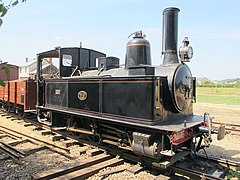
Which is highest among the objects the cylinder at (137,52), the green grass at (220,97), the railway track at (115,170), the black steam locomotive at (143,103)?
the cylinder at (137,52)

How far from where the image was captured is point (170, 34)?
595cm

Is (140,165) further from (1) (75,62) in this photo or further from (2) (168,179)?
(1) (75,62)

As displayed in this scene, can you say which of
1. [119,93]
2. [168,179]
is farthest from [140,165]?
[119,93]

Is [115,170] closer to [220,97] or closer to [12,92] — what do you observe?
[12,92]

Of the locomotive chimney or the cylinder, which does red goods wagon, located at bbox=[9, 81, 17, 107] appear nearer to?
the cylinder

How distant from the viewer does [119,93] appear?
18.0 feet

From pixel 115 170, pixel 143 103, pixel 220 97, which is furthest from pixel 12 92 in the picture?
pixel 220 97

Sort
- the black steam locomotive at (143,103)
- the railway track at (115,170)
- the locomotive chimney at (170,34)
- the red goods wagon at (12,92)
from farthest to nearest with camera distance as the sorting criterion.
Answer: the red goods wagon at (12,92) → the locomotive chimney at (170,34) → the black steam locomotive at (143,103) → the railway track at (115,170)

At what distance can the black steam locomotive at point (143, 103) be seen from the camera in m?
4.84

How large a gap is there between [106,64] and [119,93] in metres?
1.73

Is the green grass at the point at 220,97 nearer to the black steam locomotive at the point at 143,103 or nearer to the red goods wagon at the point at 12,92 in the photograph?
the black steam locomotive at the point at 143,103

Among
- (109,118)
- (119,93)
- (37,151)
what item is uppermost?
(119,93)

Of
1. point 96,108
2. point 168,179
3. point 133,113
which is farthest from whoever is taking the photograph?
point 96,108

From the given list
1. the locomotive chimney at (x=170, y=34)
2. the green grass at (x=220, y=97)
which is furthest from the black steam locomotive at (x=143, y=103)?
the green grass at (x=220, y=97)
